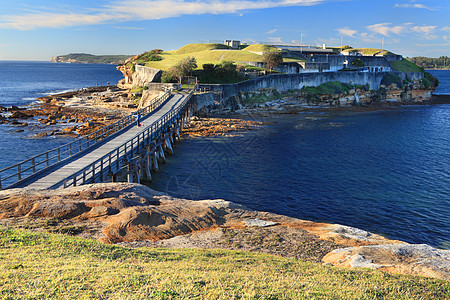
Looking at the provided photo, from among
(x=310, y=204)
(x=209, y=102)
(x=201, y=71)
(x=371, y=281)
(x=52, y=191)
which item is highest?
(x=201, y=71)

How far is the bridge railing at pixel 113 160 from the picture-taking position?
856 inches

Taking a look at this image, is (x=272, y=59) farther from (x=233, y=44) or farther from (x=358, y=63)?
(x=233, y=44)

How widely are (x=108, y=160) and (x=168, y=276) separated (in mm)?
16035

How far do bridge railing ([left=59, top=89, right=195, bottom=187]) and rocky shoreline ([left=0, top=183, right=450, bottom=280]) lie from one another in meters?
2.12

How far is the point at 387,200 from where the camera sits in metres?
28.7

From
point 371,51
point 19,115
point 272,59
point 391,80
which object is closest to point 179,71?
point 272,59

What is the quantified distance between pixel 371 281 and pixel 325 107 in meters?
76.0

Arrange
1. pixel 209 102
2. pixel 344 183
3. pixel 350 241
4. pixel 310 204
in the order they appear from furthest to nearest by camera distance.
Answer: pixel 209 102 → pixel 344 183 → pixel 310 204 → pixel 350 241

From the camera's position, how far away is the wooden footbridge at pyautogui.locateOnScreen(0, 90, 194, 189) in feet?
70.3

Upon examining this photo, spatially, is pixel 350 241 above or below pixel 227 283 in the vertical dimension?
below

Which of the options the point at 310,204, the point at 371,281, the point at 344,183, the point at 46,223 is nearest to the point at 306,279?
the point at 371,281

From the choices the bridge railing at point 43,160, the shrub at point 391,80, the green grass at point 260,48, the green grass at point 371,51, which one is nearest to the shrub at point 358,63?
the shrub at point 391,80

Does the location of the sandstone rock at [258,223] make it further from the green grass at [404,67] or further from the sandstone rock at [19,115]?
the green grass at [404,67]

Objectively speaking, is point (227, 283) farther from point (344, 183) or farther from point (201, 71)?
point (201, 71)
